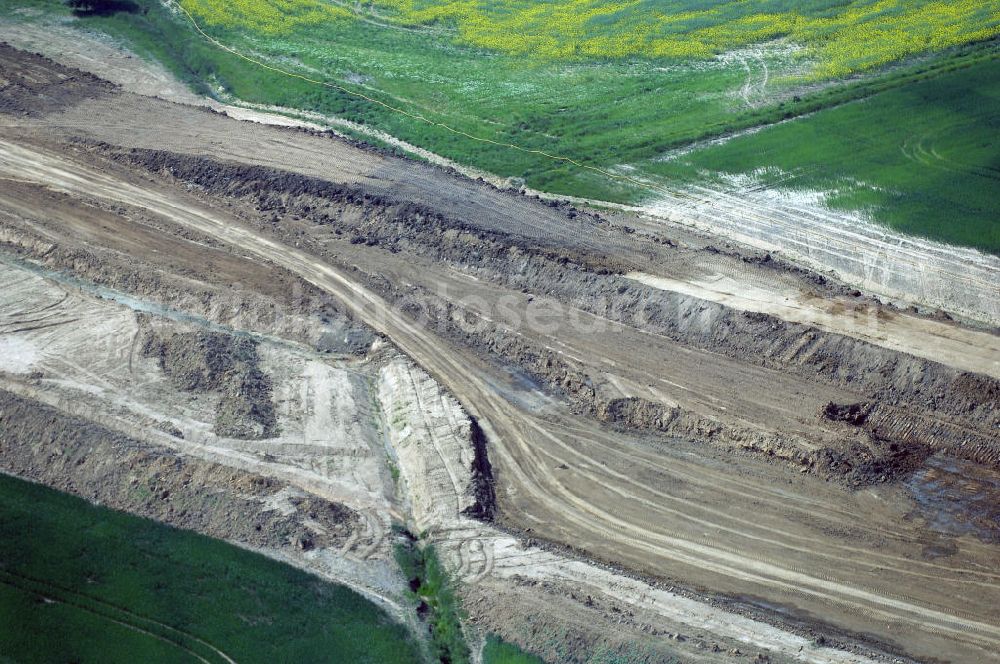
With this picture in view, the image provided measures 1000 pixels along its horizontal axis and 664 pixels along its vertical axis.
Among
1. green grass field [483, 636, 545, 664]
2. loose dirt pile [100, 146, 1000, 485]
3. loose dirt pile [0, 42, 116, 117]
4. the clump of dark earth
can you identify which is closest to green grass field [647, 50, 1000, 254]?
loose dirt pile [100, 146, 1000, 485]

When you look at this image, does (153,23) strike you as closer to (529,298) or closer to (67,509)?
(529,298)

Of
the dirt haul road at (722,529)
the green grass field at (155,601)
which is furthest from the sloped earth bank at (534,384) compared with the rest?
the green grass field at (155,601)

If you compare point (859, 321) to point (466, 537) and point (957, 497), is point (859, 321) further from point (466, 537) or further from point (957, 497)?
point (466, 537)

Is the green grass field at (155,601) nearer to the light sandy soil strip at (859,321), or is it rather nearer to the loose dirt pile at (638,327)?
the loose dirt pile at (638,327)

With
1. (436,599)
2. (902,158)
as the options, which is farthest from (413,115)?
(436,599)

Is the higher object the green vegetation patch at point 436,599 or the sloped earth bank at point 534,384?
the sloped earth bank at point 534,384

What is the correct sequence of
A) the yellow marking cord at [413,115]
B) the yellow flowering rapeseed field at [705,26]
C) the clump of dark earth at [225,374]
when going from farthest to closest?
the yellow flowering rapeseed field at [705,26], the yellow marking cord at [413,115], the clump of dark earth at [225,374]

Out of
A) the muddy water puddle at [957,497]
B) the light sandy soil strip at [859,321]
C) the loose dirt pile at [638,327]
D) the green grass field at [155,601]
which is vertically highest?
the light sandy soil strip at [859,321]

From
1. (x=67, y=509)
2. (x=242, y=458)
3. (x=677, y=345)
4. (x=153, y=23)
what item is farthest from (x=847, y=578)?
(x=153, y=23)
